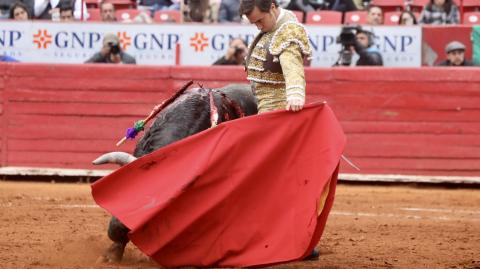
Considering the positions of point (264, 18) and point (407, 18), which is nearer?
point (264, 18)

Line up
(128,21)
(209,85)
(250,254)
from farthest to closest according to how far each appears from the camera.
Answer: (128,21), (209,85), (250,254)

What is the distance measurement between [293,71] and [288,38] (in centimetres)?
23

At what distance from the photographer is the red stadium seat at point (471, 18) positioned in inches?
483

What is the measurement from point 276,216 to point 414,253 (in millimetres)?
1472

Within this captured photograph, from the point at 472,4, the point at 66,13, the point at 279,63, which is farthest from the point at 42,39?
the point at 279,63

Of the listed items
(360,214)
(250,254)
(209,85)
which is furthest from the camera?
(209,85)

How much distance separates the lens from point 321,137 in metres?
5.56

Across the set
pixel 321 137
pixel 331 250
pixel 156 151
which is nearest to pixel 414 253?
pixel 331 250

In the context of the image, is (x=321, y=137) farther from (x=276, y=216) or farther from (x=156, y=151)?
(x=156, y=151)

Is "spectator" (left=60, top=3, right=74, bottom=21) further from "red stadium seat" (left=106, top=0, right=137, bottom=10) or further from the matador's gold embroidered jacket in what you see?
the matador's gold embroidered jacket

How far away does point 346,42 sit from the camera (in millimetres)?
11320

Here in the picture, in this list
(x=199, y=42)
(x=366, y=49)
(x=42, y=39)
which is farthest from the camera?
(x=42, y=39)

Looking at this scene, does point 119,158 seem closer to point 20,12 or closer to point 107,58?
point 107,58

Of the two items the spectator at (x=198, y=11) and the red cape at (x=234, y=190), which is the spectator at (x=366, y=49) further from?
the red cape at (x=234, y=190)
